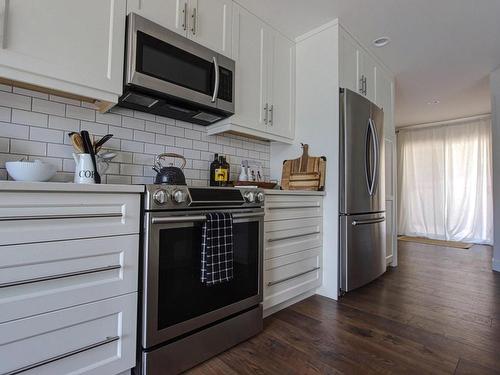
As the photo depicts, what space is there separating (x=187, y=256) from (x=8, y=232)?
0.70 m

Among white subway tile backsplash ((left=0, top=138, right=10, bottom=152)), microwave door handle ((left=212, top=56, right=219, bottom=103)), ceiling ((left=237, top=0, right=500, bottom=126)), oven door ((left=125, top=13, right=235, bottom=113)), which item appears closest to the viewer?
white subway tile backsplash ((left=0, top=138, right=10, bottom=152))

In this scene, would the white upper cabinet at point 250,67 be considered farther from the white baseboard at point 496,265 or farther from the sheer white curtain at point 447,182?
the sheer white curtain at point 447,182

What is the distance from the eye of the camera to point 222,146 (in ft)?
7.82

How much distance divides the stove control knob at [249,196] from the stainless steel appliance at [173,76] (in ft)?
2.17

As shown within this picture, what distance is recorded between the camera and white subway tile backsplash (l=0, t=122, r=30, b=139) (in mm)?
1393

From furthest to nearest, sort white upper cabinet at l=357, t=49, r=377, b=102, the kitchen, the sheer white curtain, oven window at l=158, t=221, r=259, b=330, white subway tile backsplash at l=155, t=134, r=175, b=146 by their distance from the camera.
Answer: the sheer white curtain, white upper cabinet at l=357, t=49, r=377, b=102, white subway tile backsplash at l=155, t=134, r=175, b=146, oven window at l=158, t=221, r=259, b=330, the kitchen

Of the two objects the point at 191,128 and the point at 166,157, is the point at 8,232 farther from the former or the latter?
the point at 191,128

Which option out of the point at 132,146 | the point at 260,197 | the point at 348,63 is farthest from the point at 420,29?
the point at 132,146

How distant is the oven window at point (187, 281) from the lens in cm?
129

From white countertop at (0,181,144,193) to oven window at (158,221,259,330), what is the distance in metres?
0.25

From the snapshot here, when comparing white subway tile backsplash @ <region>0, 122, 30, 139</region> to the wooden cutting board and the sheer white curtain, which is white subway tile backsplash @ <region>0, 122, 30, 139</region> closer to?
the wooden cutting board

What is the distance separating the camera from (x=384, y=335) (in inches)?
68.2

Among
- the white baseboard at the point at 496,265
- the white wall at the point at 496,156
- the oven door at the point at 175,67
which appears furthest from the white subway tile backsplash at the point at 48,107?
the white baseboard at the point at 496,265

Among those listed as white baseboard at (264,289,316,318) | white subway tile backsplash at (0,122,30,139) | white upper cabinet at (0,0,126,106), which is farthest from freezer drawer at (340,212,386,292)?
white subway tile backsplash at (0,122,30,139)
